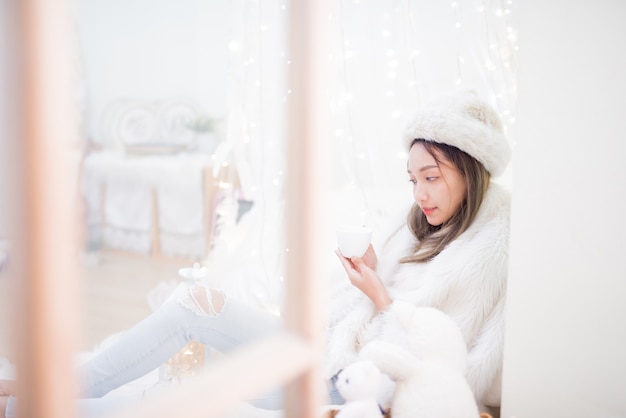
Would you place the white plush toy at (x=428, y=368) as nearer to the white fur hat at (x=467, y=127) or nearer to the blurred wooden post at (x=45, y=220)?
the white fur hat at (x=467, y=127)

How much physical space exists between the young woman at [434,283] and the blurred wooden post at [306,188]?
2.22ft

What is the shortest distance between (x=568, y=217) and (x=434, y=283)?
0.32m

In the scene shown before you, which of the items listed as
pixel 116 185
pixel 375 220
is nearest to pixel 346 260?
pixel 375 220

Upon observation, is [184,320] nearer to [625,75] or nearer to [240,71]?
[240,71]

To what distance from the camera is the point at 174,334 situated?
3.94 feet

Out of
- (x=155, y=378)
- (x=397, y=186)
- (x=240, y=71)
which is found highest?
(x=240, y=71)

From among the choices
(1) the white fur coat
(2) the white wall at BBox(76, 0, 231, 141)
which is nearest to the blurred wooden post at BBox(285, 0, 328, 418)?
(1) the white fur coat

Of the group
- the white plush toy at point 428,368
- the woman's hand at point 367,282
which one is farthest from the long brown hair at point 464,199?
the white plush toy at point 428,368

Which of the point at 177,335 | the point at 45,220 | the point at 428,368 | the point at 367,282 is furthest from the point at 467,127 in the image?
the point at 45,220

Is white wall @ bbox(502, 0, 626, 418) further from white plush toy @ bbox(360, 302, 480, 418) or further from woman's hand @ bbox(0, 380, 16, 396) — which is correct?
woman's hand @ bbox(0, 380, 16, 396)

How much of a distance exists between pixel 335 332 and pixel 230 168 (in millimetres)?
856

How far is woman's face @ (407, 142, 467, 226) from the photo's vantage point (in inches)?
49.5

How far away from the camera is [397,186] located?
6.35 ft

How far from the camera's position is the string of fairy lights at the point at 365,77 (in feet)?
5.24
